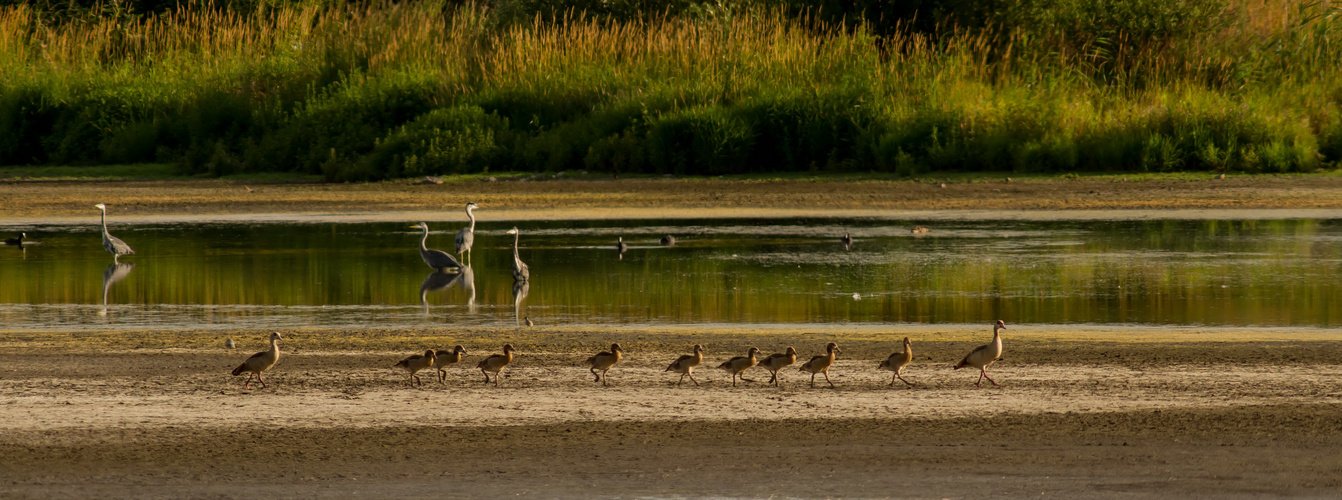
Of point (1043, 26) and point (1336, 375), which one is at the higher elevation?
point (1043, 26)

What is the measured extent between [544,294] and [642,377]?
4.59 m

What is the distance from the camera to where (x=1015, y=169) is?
24391 mm

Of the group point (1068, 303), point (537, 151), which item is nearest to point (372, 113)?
point (537, 151)

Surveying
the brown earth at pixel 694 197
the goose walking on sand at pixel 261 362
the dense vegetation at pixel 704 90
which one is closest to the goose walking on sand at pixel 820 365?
the goose walking on sand at pixel 261 362

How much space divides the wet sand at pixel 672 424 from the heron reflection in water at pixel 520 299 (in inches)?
71.4

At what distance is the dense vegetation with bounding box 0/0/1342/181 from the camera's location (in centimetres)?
2455

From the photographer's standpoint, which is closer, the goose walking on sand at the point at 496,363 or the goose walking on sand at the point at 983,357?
the goose walking on sand at the point at 983,357

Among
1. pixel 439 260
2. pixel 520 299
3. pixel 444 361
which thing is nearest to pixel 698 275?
pixel 520 299

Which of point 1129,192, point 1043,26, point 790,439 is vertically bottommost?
point 790,439

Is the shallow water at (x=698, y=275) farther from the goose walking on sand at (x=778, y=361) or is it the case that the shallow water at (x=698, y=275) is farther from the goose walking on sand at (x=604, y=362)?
the goose walking on sand at (x=778, y=361)

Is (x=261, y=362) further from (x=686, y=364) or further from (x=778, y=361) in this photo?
(x=778, y=361)

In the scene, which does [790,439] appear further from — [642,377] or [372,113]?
[372,113]

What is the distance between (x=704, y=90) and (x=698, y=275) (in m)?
11.7

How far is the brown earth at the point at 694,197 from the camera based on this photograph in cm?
2141
